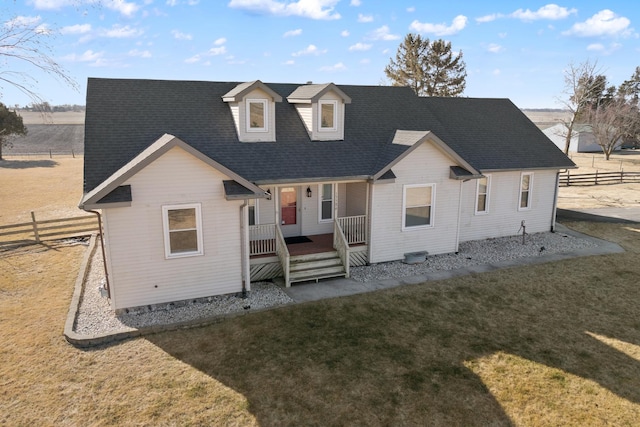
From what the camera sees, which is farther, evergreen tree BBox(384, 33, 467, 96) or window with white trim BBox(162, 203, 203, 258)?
evergreen tree BBox(384, 33, 467, 96)

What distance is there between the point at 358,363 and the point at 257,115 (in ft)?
29.0

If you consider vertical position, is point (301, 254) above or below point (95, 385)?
above

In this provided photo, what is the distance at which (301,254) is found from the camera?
1412cm

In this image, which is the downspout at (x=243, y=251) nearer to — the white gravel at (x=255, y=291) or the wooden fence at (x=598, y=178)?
the white gravel at (x=255, y=291)

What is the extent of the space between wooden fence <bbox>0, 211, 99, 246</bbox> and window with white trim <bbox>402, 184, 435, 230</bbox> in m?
13.6

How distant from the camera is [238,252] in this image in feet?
41.4

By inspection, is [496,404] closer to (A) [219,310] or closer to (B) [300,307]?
(B) [300,307]

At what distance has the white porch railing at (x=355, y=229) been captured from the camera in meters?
15.2

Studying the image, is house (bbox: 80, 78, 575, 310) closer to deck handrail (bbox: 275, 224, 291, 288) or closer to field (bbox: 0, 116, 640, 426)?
deck handrail (bbox: 275, 224, 291, 288)

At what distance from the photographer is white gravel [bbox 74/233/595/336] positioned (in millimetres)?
11250

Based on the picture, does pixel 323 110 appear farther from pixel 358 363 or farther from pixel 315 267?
pixel 358 363

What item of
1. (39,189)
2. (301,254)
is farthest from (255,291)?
(39,189)

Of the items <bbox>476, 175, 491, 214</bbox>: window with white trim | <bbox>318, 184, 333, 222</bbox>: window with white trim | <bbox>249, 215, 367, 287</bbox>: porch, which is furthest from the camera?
<bbox>476, 175, 491, 214</bbox>: window with white trim

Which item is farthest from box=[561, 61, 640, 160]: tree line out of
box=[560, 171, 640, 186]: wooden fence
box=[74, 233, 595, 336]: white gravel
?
box=[74, 233, 595, 336]: white gravel
